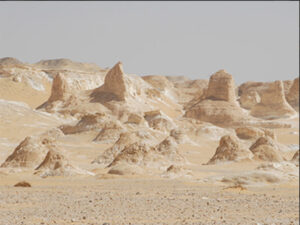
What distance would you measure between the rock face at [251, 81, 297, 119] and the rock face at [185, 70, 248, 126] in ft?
28.0

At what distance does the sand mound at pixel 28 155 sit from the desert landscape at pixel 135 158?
2.1 inches

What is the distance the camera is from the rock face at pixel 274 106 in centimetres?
8275

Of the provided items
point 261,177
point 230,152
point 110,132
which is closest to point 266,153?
point 230,152

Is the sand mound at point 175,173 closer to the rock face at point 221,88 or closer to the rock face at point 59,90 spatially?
the rock face at point 59,90

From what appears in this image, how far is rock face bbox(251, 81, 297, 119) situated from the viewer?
82.8 meters

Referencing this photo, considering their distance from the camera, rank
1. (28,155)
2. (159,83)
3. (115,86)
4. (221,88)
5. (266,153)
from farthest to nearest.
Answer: (159,83)
(221,88)
(115,86)
(266,153)
(28,155)

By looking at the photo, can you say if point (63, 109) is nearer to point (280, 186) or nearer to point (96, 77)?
point (96, 77)

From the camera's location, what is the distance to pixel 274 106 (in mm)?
84188

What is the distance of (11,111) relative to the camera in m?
42.6

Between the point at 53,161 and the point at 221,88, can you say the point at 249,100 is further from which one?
the point at 53,161

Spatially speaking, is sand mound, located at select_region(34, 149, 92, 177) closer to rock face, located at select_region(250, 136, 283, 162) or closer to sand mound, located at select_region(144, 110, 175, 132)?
rock face, located at select_region(250, 136, 283, 162)

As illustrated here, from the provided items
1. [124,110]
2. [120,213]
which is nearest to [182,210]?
[120,213]

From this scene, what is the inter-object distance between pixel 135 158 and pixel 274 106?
5685 centimetres

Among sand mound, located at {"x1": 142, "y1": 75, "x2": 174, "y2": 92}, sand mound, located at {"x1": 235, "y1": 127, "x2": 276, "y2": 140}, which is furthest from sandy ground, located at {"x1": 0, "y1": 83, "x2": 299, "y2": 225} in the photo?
sand mound, located at {"x1": 142, "y1": 75, "x2": 174, "y2": 92}
